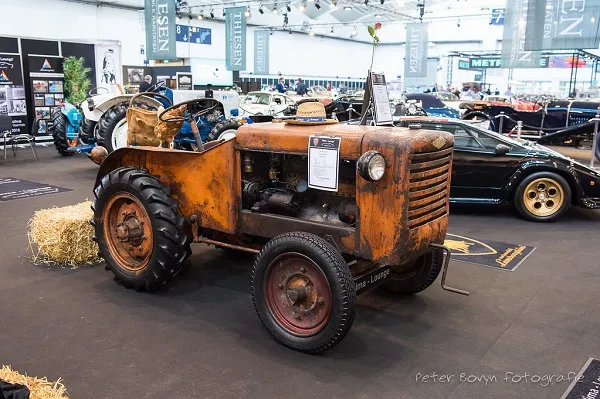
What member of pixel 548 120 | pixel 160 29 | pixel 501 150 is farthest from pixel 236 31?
pixel 501 150

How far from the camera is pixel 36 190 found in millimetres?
8555

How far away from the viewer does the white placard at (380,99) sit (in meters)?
3.95

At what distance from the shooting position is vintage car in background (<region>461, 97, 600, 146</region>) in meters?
12.3

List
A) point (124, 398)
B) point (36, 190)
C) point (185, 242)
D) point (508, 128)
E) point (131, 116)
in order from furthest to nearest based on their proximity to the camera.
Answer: point (508, 128), point (36, 190), point (131, 116), point (185, 242), point (124, 398)

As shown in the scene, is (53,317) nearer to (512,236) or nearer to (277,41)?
(512,236)

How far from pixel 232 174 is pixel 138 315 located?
4.16ft

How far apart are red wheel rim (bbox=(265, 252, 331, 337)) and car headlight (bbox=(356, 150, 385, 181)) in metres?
0.64

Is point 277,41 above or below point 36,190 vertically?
above

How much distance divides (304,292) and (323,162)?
0.84 metres

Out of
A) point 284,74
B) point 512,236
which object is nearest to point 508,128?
point 512,236

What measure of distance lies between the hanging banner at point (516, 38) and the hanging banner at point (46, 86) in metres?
12.1

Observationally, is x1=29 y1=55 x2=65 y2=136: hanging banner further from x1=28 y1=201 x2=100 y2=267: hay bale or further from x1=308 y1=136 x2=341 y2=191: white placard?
x1=308 y1=136 x2=341 y2=191: white placard

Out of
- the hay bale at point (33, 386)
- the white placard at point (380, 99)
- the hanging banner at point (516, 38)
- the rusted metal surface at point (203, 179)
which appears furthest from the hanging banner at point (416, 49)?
the hay bale at point (33, 386)

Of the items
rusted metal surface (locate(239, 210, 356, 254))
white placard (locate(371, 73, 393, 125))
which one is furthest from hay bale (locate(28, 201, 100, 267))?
white placard (locate(371, 73, 393, 125))
